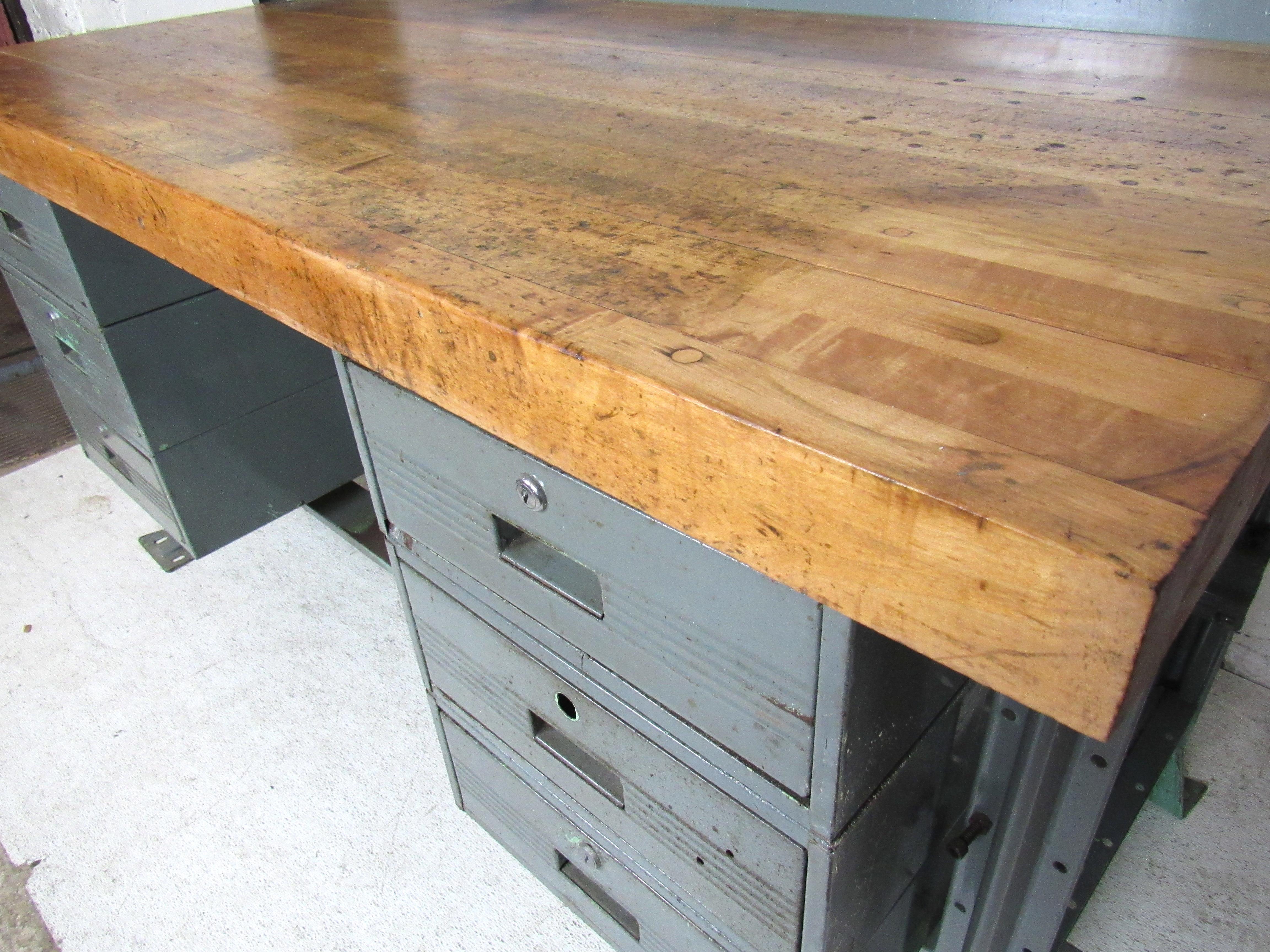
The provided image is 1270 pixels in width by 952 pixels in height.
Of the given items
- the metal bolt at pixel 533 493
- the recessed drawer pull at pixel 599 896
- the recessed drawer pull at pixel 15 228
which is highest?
the metal bolt at pixel 533 493

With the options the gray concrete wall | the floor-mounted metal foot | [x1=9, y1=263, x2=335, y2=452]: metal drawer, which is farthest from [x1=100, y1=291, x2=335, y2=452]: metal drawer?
the gray concrete wall

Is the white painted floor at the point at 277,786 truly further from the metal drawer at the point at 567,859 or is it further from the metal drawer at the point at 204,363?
the metal drawer at the point at 204,363

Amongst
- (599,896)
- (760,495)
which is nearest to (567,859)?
(599,896)

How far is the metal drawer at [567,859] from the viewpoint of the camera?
850 millimetres

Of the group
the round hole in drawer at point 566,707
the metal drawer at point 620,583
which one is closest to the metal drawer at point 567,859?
the round hole in drawer at point 566,707

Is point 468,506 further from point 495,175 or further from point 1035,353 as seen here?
point 1035,353

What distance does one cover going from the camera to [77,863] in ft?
3.73

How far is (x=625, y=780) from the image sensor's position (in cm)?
77

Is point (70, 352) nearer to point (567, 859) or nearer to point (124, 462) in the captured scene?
point (124, 462)

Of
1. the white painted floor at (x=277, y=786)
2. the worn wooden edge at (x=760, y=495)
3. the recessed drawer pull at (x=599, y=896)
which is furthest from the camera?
the white painted floor at (x=277, y=786)

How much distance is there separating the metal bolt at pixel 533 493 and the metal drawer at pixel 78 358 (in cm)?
105

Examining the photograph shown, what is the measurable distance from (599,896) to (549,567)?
478mm

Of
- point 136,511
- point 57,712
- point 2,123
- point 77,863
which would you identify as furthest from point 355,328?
point 136,511

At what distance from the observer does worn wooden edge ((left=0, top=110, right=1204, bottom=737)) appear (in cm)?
34
